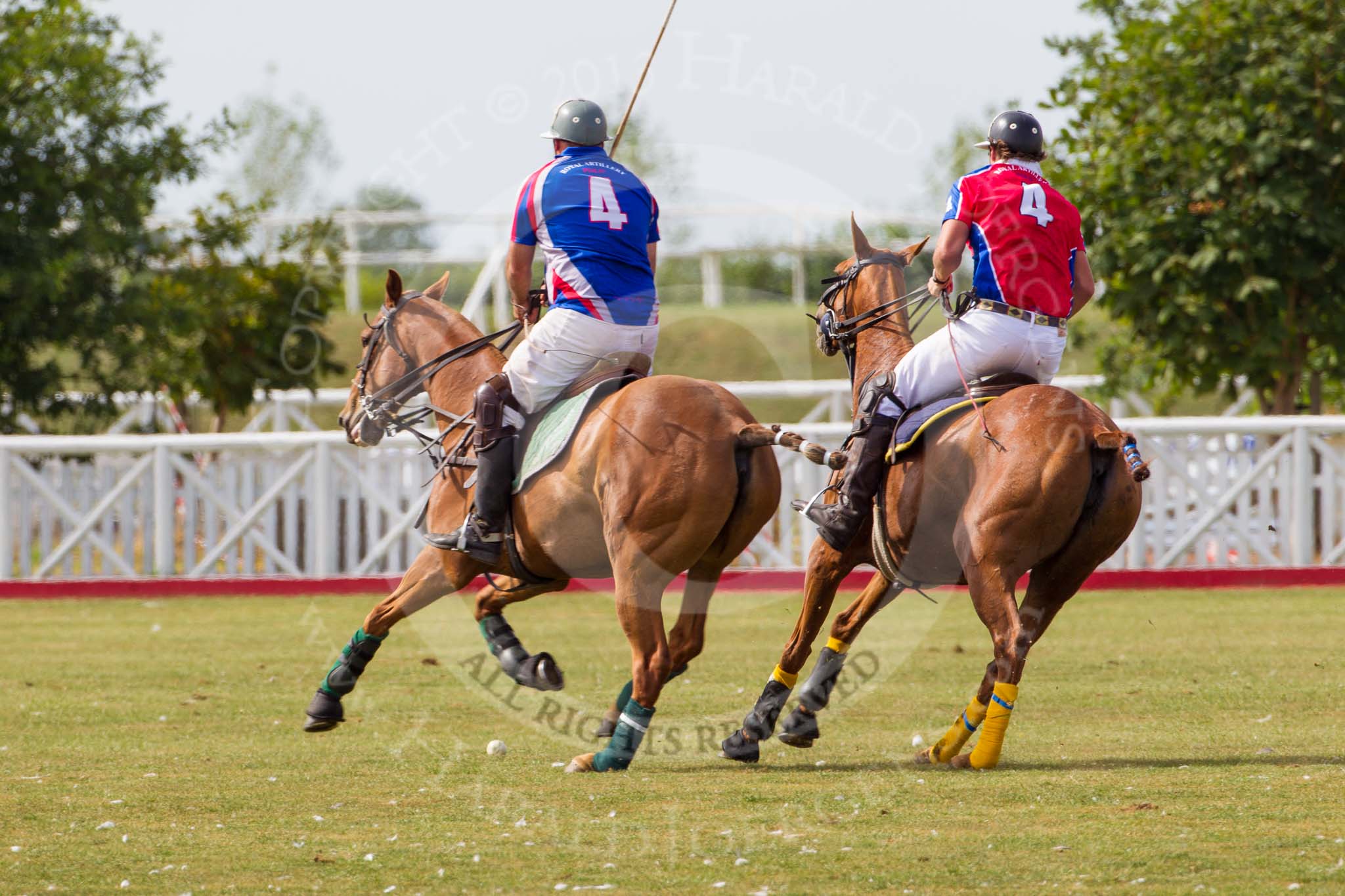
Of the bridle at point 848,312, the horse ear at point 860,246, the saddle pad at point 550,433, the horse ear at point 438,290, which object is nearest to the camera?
the saddle pad at point 550,433

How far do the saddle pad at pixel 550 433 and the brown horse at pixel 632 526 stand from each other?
4 centimetres

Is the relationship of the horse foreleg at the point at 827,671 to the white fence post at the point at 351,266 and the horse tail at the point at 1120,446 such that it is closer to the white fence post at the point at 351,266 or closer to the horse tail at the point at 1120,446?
the horse tail at the point at 1120,446

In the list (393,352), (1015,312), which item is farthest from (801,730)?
(393,352)

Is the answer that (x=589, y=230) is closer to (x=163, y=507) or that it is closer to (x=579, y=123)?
(x=579, y=123)

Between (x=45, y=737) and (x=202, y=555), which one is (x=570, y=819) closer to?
(x=45, y=737)

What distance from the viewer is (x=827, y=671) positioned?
24.2 ft

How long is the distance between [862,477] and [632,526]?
0.99 m

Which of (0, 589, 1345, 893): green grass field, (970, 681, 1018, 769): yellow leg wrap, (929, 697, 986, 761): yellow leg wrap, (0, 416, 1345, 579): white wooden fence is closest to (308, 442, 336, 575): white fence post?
(0, 416, 1345, 579): white wooden fence

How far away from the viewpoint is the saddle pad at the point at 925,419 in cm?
687

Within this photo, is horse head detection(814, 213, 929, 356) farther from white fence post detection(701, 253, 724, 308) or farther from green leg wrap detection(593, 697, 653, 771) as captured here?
white fence post detection(701, 253, 724, 308)

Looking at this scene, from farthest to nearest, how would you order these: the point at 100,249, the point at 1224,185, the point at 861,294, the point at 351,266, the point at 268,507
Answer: the point at 351,266 < the point at 100,249 < the point at 1224,185 < the point at 268,507 < the point at 861,294

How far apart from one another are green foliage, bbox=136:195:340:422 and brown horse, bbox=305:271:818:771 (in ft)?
38.6

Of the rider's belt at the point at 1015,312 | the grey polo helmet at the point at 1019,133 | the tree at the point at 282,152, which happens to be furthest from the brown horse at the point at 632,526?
the tree at the point at 282,152

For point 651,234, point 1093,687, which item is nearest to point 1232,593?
point 1093,687
